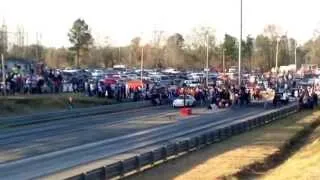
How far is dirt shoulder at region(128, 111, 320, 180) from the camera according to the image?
24672 mm

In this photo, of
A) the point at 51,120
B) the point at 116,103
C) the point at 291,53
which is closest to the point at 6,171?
the point at 51,120

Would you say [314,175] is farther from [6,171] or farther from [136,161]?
[6,171]

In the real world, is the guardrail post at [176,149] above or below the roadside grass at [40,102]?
below

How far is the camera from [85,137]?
37.7 meters

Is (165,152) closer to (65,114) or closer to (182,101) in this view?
(65,114)

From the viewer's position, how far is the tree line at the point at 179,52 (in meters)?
156

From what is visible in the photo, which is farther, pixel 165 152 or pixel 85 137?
pixel 85 137

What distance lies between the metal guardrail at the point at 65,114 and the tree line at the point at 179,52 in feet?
282

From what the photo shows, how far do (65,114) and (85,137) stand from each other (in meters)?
14.5

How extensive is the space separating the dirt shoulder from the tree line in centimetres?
10858

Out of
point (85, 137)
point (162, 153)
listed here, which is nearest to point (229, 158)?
point (162, 153)

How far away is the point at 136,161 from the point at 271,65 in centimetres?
15199

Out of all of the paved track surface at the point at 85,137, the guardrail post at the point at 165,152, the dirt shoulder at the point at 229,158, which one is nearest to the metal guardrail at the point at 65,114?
the paved track surface at the point at 85,137

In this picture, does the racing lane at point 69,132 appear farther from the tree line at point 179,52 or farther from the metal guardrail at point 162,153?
the tree line at point 179,52
